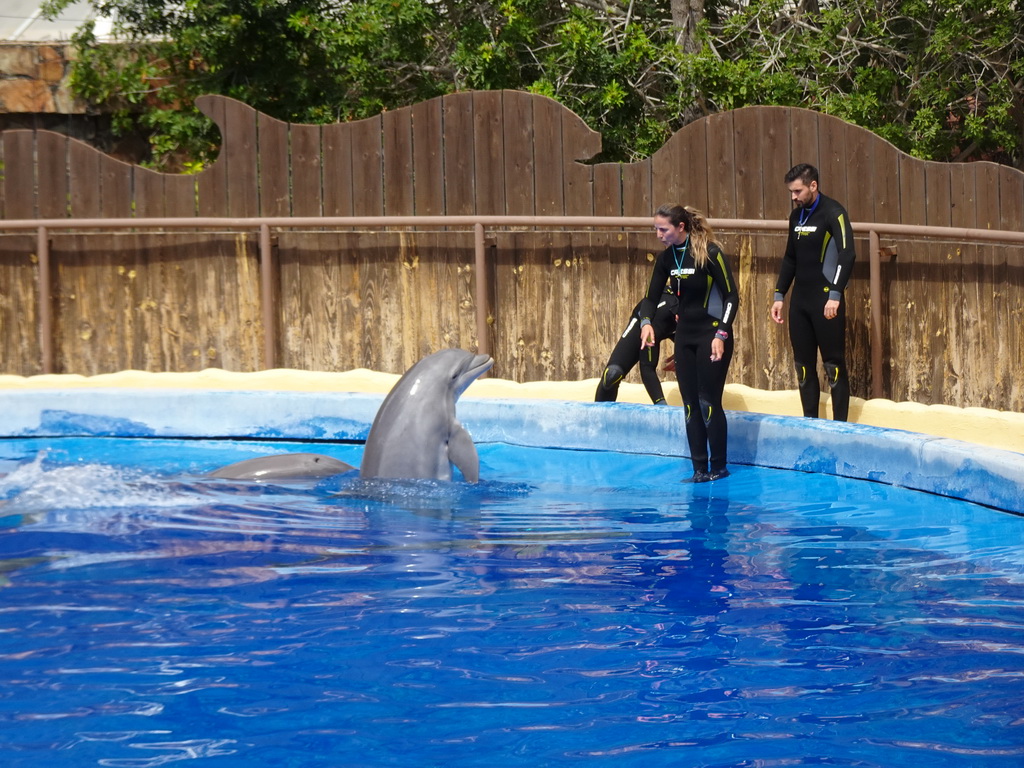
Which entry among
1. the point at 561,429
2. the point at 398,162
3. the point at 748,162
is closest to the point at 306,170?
the point at 398,162

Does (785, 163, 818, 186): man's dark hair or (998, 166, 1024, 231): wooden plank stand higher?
(785, 163, 818, 186): man's dark hair

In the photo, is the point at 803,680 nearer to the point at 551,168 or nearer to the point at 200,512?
the point at 200,512

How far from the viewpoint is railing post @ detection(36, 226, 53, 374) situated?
11.0m

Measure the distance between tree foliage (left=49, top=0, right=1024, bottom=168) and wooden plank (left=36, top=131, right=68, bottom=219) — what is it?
2.72 m

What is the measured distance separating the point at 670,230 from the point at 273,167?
4.37 m

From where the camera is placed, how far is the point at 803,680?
4.35 m

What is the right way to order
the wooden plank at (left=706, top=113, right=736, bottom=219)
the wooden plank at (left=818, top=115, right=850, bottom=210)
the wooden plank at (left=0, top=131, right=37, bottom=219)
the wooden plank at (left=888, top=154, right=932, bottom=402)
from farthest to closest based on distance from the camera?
the wooden plank at (left=0, top=131, right=37, bottom=219) → the wooden plank at (left=706, top=113, right=736, bottom=219) → the wooden plank at (left=818, top=115, right=850, bottom=210) → the wooden plank at (left=888, top=154, right=932, bottom=402)

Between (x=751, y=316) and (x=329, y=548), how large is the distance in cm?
441

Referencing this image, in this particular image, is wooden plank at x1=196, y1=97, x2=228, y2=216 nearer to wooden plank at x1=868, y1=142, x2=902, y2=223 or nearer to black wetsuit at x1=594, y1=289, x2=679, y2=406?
black wetsuit at x1=594, y1=289, x2=679, y2=406

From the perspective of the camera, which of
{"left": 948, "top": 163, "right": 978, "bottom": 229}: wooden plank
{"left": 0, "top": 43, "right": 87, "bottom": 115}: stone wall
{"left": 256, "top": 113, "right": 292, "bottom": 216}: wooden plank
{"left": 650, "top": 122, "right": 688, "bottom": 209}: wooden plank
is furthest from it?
{"left": 0, "top": 43, "right": 87, "bottom": 115}: stone wall

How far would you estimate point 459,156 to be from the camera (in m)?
10.5

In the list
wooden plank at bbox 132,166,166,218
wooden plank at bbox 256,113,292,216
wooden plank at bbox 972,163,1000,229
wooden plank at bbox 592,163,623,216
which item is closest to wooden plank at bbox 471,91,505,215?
wooden plank at bbox 592,163,623,216

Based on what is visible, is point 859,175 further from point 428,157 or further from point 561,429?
point 428,157

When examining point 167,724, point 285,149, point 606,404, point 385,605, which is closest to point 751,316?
point 606,404
